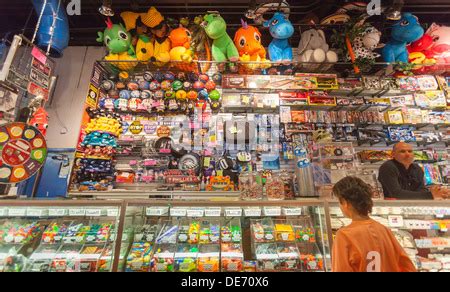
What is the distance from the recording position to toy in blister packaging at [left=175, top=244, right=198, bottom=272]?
1.68 meters

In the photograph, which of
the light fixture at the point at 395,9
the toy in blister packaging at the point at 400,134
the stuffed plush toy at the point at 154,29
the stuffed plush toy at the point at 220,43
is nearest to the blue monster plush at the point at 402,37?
the light fixture at the point at 395,9

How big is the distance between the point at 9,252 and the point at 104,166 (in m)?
2.25

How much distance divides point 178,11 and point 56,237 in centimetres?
430

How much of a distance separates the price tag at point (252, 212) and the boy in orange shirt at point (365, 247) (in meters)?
0.61

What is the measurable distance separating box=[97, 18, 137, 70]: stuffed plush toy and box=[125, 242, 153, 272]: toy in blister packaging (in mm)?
3456

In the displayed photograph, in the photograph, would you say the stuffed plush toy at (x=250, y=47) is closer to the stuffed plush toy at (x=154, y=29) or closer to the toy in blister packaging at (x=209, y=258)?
the stuffed plush toy at (x=154, y=29)

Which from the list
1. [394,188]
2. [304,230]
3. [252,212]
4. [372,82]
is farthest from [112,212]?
[372,82]

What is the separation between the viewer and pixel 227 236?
185 centimetres

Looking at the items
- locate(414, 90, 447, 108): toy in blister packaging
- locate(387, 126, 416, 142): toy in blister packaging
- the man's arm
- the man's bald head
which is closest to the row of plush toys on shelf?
locate(414, 90, 447, 108): toy in blister packaging

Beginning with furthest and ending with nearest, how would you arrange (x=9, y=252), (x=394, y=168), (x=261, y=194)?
(x=394, y=168) → (x=261, y=194) → (x=9, y=252)

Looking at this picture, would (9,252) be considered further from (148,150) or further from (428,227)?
(428,227)

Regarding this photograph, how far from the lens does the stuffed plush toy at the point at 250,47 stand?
4094 mm

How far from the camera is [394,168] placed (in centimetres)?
256
